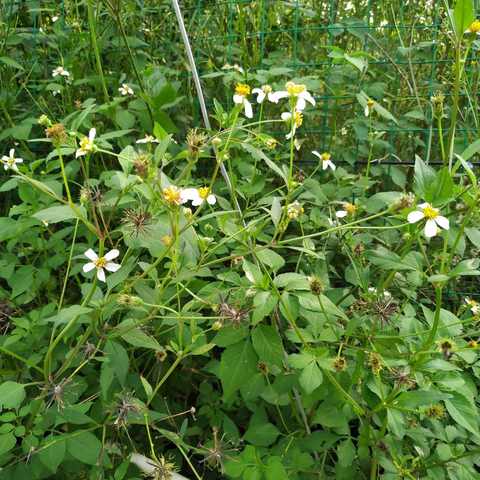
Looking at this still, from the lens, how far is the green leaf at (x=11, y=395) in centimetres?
102

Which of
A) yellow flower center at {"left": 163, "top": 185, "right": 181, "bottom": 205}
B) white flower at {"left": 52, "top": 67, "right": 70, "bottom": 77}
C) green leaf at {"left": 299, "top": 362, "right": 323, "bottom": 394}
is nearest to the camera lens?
yellow flower center at {"left": 163, "top": 185, "right": 181, "bottom": 205}

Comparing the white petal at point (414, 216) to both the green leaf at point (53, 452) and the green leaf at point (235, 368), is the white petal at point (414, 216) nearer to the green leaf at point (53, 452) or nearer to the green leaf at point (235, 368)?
the green leaf at point (235, 368)

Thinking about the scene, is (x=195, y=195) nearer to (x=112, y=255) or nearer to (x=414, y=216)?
(x=112, y=255)

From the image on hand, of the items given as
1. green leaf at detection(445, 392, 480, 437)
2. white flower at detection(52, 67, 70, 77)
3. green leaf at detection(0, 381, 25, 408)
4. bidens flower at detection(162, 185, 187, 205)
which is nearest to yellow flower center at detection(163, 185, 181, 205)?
bidens flower at detection(162, 185, 187, 205)

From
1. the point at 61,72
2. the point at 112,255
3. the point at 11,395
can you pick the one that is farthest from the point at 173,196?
the point at 61,72

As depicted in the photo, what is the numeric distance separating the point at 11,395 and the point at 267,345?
1.49 feet

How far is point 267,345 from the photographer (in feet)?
3.52

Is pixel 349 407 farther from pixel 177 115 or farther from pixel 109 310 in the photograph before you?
pixel 177 115

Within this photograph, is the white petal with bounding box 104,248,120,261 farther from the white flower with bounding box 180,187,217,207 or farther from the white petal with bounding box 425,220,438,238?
the white petal with bounding box 425,220,438,238

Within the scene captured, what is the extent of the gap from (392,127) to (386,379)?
41.5 inches

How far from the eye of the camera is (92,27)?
165 centimetres

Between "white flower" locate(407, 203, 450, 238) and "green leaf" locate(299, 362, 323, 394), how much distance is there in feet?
1.00

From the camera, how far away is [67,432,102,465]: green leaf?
1.07 meters

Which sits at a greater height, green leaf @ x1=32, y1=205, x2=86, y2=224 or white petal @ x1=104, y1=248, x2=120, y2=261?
green leaf @ x1=32, y1=205, x2=86, y2=224
